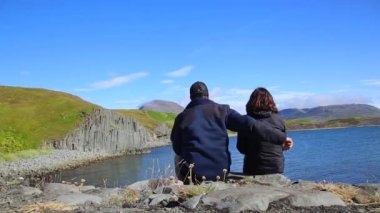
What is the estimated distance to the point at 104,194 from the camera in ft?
31.3

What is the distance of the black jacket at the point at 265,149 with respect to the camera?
8930 millimetres

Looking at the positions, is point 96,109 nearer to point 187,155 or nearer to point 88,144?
point 88,144

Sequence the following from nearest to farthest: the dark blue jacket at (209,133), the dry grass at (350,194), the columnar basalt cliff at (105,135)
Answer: the dry grass at (350,194) → the dark blue jacket at (209,133) → the columnar basalt cliff at (105,135)

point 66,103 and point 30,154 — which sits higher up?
point 66,103

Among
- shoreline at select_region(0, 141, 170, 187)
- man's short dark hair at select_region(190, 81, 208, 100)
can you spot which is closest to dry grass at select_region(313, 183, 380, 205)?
man's short dark hair at select_region(190, 81, 208, 100)

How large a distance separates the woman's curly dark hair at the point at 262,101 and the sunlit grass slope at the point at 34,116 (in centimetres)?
6427

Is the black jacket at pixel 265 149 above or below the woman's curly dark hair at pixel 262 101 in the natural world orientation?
below

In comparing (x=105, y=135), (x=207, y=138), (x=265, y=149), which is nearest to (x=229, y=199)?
(x=207, y=138)

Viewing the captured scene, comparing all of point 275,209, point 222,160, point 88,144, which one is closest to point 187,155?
point 222,160

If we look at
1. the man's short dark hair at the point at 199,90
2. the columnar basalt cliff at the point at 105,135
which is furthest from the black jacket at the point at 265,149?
the columnar basalt cliff at the point at 105,135

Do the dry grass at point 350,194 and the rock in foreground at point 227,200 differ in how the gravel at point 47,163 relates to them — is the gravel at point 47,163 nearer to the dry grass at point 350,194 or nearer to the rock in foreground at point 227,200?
the rock in foreground at point 227,200

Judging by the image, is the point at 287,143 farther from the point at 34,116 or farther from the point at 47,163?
the point at 34,116

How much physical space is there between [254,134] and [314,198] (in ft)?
7.86

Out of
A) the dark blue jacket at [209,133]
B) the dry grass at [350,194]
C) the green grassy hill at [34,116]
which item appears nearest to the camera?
the dry grass at [350,194]
